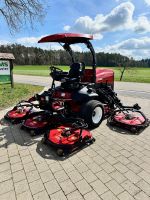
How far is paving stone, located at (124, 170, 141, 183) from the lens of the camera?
3.10 meters

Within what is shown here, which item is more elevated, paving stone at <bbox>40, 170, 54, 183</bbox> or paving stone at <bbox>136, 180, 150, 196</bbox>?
paving stone at <bbox>136, 180, 150, 196</bbox>

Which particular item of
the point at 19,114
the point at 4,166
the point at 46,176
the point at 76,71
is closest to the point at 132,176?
the point at 46,176

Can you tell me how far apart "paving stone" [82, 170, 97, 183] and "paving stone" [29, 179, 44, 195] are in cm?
68

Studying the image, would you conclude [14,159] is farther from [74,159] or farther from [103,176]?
[103,176]

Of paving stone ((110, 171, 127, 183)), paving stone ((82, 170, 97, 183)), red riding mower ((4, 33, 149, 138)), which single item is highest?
red riding mower ((4, 33, 149, 138))

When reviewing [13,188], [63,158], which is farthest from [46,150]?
[13,188]

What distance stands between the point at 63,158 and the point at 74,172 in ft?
1.61

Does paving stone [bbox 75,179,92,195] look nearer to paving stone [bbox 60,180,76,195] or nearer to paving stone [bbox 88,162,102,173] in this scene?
paving stone [bbox 60,180,76,195]

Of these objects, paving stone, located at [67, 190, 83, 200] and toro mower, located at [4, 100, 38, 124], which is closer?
paving stone, located at [67, 190, 83, 200]

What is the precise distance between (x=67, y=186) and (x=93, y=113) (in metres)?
2.61

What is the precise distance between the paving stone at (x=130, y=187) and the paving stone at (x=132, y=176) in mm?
86

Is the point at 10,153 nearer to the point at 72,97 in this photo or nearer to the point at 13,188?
the point at 13,188

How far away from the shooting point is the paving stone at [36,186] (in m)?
2.88

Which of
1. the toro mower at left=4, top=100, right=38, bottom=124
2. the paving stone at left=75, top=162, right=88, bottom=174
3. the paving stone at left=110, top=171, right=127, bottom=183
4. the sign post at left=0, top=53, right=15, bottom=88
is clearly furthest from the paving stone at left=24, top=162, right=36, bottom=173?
the sign post at left=0, top=53, right=15, bottom=88
